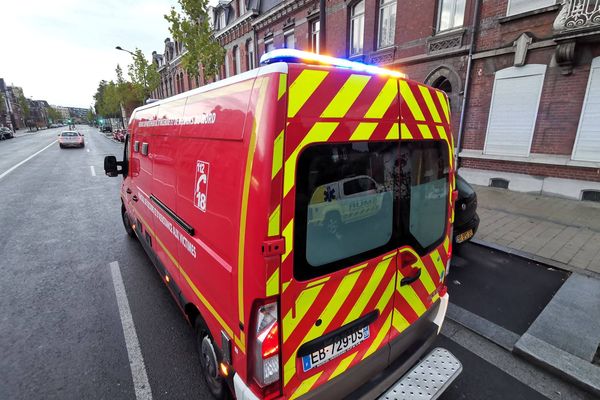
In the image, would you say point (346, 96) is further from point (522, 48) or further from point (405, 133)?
point (522, 48)

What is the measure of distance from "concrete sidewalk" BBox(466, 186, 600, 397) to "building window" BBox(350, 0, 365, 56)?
832 centimetres

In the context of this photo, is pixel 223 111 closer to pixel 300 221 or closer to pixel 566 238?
pixel 300 221

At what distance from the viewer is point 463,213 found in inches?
182

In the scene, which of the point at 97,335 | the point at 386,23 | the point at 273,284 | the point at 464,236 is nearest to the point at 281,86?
the point at 273,284

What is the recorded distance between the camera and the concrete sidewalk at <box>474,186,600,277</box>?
→ 192 inches

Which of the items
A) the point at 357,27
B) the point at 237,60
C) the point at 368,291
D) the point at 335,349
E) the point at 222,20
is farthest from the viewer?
the point at 222,20

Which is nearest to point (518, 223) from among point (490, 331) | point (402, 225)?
point (490, 331)

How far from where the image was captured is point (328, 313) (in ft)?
6.01

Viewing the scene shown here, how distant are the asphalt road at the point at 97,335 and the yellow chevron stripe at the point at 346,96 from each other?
8.34 ft

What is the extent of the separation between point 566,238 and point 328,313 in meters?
6.14

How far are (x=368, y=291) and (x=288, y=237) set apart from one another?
0.79 m

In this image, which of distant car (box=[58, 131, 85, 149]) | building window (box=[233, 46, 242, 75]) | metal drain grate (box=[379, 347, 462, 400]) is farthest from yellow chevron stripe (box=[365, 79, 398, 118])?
distant car (box=[58, 131, 85, 149])

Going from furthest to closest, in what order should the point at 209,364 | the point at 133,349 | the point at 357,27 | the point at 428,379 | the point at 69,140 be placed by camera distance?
the point at 69,140 → the point at 357,27 → the point at 133,349 → the point at 209,364 → the point at 428,379

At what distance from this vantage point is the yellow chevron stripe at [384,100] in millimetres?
1826
